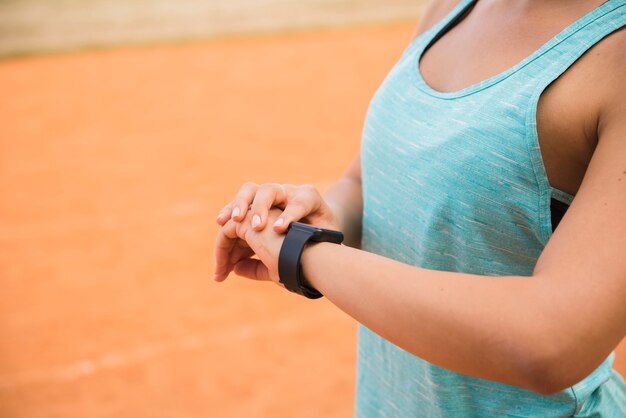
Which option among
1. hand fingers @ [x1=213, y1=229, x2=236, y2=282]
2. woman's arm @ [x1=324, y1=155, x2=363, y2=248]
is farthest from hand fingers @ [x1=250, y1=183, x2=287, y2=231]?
woman's arm @ [x1=324, y1=155, x2=363, y2=248]

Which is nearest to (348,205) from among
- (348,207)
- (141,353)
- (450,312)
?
(348,207)

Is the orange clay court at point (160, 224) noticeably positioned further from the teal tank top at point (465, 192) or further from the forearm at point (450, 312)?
the forearm at point (450, 312)

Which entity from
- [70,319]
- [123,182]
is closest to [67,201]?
[123,182]

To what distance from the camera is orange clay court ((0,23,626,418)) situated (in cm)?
505

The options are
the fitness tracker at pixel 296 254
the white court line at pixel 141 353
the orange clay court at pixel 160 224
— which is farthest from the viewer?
the white court line at pixel 141 353

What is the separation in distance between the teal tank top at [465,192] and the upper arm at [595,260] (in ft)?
0.43

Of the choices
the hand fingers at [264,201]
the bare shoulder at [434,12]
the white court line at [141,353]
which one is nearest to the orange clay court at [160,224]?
the white court line at [141,353]

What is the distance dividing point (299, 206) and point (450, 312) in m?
0.42

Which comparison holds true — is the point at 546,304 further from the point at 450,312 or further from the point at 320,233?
the point at 320,233

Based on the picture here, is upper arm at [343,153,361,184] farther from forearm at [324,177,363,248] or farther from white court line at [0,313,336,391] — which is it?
white court line at [0,313,336,391]

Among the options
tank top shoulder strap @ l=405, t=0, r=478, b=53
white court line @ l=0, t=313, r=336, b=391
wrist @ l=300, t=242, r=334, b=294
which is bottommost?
wrist @ l=300, t=242, r=334, b=294

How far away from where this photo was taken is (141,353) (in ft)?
17.8

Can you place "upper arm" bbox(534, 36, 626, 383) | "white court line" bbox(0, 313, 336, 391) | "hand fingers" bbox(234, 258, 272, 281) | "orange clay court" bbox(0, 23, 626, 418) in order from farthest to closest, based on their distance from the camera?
1. "white court line" bbox(0, 313, 336, 391)
2. "orange clay court" bbox(0, 23, 626, 418)
3. "hand fingers" bbox(234, 258, 272, 281)
4. "upper arm" bbox(534, 36, 626, 383)

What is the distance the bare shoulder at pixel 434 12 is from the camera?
167cm
